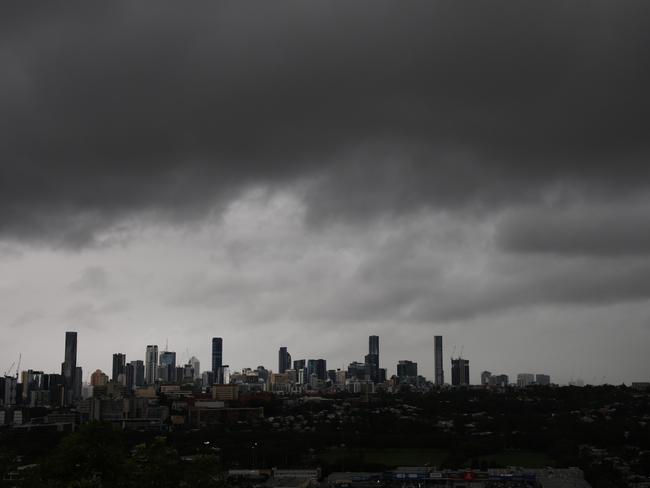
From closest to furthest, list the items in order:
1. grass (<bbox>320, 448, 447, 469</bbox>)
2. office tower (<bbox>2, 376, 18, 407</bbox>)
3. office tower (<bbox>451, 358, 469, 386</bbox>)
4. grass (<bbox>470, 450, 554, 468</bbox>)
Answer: grass (<bbox>320, 448, 447, 469</bbox>), grass (<bbox>470, 450, 554, 468</bbox>), office tower (<bbox>2, 376, 18, 407</bbox>), office tower (<bbox>451, 358, 469, 386</bbox>)

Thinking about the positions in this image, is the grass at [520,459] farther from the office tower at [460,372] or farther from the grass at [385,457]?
the office tower at [460,372]

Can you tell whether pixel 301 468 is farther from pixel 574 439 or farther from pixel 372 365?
pixel 372 365

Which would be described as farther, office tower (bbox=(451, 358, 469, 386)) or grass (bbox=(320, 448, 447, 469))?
office tower (bbox=(451, 358, 469, 386))

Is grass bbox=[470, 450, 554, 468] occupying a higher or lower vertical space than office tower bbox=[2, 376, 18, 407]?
lower

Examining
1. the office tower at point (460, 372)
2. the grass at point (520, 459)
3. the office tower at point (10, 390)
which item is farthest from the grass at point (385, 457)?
the office tower at point (460, 372)

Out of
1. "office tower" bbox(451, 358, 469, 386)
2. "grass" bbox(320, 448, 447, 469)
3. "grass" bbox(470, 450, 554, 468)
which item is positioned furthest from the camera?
"office tower" bbox(451, 358, 469, 386)

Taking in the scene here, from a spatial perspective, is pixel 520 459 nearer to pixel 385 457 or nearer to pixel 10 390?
pixel 385 457

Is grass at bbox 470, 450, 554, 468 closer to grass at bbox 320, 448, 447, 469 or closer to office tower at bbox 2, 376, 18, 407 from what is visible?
grass at bbox 320, 448, 447, 469

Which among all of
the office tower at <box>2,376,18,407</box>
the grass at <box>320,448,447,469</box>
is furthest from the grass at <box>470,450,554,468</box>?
the office tower at <box>2,376,18,407</box>

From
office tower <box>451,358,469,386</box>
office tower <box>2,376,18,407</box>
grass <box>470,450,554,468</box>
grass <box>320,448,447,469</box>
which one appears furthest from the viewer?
office tower <box>451,358,469,386</box>
